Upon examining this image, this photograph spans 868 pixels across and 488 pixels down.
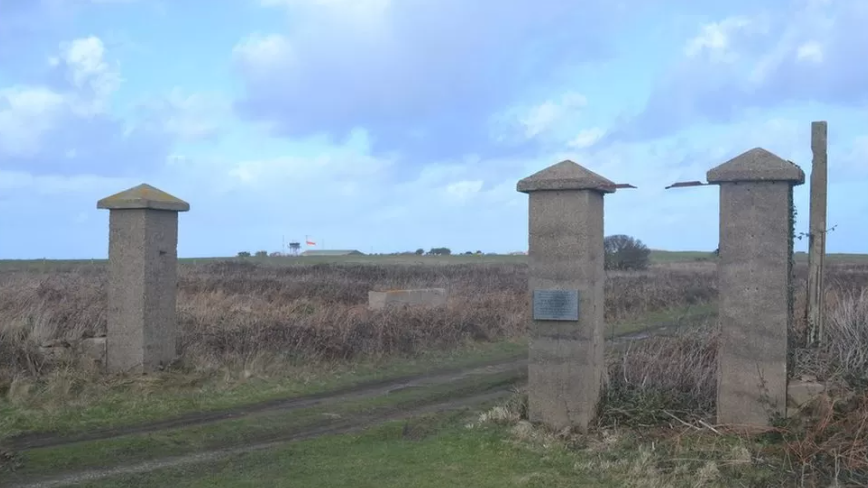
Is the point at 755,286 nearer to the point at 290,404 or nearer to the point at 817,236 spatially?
the point at 817,236

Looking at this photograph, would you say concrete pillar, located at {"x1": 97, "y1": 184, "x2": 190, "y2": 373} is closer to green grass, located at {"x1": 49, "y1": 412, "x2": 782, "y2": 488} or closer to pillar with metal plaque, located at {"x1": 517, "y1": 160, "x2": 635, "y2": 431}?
green grass, located at {"x1": 49, "y1": 412, "x2": 782, "y2": 488}

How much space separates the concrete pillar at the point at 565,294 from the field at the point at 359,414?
375mm

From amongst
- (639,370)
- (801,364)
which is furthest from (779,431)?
(639,370)

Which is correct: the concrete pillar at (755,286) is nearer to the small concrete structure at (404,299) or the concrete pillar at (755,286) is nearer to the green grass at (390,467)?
the green grass at (390,467)

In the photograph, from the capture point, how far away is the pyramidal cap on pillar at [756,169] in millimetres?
8625

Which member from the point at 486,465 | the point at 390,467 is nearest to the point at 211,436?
the point at 390,467

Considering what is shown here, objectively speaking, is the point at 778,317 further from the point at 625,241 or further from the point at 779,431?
the point at 625,241

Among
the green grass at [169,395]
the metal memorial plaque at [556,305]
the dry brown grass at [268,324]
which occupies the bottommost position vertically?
the green grass at [169,395]

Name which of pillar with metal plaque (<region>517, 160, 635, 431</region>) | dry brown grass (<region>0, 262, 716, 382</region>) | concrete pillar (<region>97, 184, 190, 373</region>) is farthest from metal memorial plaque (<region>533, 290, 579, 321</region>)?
concrete pillar (<region>97, 184, 190, 373</region>)

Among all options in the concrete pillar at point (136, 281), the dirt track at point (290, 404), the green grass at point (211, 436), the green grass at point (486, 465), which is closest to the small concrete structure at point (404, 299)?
the dirt track at point (290, 404)

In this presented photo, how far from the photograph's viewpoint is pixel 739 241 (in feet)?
29.0

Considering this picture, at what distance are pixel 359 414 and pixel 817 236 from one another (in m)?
6.23

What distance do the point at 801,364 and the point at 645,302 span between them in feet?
66.1

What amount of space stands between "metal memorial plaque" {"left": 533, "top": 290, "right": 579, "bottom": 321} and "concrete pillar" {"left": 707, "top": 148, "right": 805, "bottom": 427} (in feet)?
5.12
